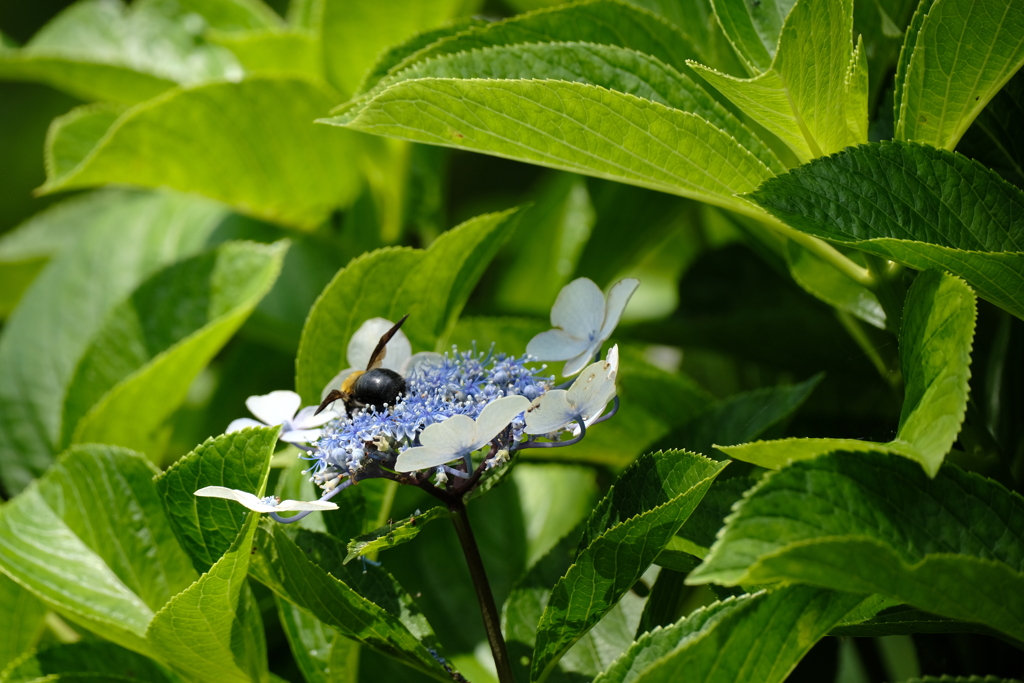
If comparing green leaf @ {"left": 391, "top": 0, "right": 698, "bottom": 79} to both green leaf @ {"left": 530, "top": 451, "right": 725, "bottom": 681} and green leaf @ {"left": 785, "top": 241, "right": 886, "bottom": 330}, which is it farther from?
green leaf @ {"left": 530, "top": 451, "right": 725, "bottom": 681}

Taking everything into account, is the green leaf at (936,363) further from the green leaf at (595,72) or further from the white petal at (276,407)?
the white petal at (276,407)

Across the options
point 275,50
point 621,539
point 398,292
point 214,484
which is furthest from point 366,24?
point 621,539

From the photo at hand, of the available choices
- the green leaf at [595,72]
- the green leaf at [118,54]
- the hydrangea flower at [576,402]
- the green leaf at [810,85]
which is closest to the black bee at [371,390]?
the hydrangea flower at [576,402]

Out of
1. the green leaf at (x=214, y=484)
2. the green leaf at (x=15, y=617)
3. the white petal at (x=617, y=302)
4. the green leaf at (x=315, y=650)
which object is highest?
the white petal at (x=617, y=302)

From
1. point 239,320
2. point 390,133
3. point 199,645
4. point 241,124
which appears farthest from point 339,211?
point 199,645

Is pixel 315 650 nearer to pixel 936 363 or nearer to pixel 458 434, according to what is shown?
pixel 458 434

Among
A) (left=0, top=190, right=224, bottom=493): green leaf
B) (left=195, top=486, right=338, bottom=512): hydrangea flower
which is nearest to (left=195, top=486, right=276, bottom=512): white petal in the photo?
(left=195, top=486, right=338, bottom=512): hydrangea flower
